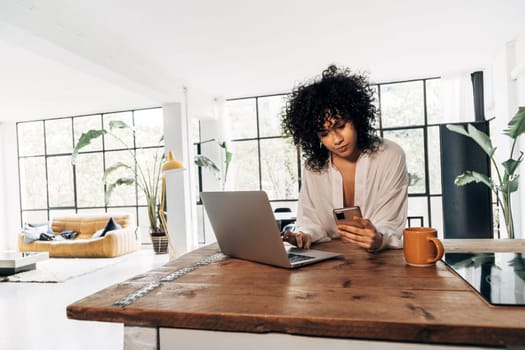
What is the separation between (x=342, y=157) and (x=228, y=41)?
3.12 m

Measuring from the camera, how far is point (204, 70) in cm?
539

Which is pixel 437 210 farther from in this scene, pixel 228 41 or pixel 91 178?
pixel 91 178

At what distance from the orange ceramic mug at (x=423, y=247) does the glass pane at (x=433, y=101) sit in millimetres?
6129

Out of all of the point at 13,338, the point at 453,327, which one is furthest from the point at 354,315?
the point at 13,338

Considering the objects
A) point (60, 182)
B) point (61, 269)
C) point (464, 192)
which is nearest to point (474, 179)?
point (464, 192)

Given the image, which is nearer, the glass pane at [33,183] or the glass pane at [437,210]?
the glass pane at [437,210]

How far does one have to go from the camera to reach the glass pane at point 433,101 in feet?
20.9

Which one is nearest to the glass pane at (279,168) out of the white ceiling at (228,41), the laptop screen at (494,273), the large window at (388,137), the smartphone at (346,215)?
the large window at (388,137)

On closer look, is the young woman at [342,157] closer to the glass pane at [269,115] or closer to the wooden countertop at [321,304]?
the wooden countertop at [321,304]

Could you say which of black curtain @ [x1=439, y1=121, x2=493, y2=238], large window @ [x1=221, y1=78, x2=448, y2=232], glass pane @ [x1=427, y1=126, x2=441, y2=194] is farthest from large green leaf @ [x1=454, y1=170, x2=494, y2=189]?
glass pane @ [x1=427, y1=126, x2=441, y2=194]

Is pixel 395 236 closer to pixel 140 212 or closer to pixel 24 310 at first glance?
pixel 24 310

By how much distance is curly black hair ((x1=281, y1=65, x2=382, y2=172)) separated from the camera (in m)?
1.60

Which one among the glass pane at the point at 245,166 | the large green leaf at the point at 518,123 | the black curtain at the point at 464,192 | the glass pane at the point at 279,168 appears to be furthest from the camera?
the glass pane at the point at 245,166

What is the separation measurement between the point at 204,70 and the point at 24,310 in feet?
12.3
